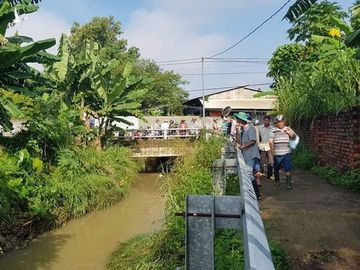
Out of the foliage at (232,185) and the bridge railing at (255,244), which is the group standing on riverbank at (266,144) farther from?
the bridge railing at (255,244)

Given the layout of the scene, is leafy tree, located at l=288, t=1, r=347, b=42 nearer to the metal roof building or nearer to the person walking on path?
the person walking on path

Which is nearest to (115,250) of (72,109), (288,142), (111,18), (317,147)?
(288,142)

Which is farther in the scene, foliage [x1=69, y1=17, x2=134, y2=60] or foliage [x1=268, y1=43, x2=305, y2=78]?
foliage [x1=69, y1=17, x2=134, y2=60]

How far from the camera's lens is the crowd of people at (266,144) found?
23.9ft

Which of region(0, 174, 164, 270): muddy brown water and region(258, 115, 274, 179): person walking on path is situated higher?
region(258, 115, 274, 179): person walking on path

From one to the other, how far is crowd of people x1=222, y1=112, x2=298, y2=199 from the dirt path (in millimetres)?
392

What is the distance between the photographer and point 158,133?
69.1 feet

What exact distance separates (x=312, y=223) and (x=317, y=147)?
6118mm

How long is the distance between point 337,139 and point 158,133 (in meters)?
12.3

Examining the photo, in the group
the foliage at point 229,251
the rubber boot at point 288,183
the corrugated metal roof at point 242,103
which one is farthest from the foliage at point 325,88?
the corrugated metal roof at point 242,103

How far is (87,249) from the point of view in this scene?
9094 mm

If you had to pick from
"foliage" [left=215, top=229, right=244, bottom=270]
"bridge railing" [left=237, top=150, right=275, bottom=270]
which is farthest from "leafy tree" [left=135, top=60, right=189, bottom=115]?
"bridge railing" [left=237, top=150, right=275, bottom=270]

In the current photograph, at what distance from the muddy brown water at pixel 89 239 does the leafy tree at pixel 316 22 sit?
26.3 ft

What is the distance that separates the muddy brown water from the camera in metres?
8.21
